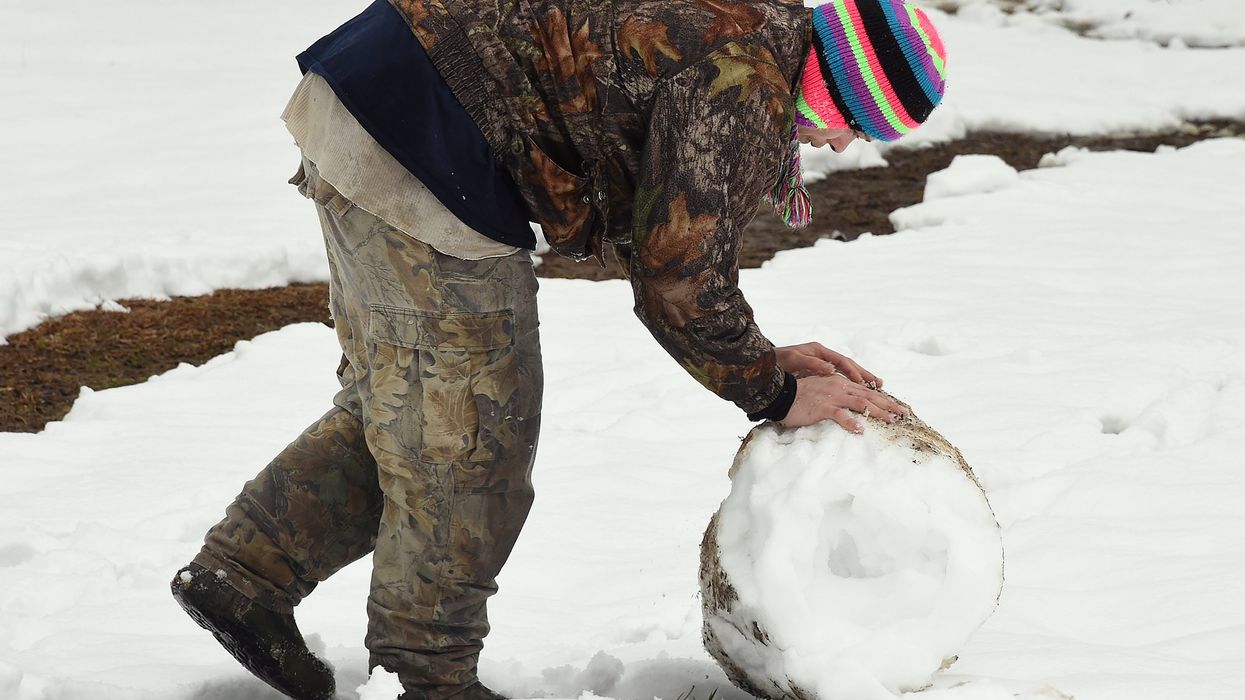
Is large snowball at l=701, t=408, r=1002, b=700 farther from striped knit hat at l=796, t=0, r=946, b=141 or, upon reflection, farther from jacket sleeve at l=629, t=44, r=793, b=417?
striped knit hat at l=796, t=0, r=946, b=141

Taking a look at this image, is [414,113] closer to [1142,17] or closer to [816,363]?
[816,363]

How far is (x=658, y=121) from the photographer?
6.69 ft

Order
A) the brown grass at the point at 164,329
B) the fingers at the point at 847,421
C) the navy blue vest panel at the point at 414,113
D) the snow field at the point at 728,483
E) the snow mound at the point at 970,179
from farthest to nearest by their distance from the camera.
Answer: the snow mound at the point at 970,179, the brown grass at the point at 164,329, the snow field at the point at 728,483, the fingers at the point at 847,421, the navy blue vest panel at the point at 414,113

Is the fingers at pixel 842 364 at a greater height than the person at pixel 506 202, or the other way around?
the person at pixel 506 202

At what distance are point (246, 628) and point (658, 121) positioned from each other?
131 centimetres

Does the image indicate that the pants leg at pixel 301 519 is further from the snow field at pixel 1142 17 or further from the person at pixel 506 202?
the snow field at pixel 1142 17

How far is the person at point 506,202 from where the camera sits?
80.9 inches

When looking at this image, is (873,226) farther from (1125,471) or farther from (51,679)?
(51,679)

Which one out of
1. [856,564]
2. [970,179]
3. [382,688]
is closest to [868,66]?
[856,564]

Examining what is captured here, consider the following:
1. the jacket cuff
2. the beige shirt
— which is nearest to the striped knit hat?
the jacket cuff

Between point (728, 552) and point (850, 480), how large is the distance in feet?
0.93

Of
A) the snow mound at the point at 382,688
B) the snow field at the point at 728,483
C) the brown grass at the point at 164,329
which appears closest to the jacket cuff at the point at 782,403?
the snow field at the point at 728,483

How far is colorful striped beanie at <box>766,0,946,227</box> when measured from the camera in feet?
6.99

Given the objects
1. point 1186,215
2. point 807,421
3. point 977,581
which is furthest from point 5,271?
point 1186,215
